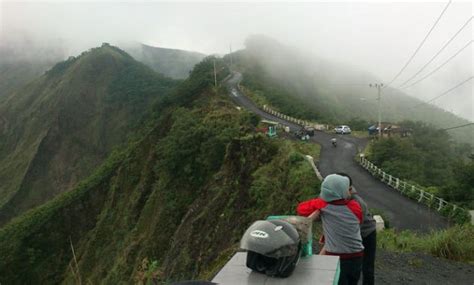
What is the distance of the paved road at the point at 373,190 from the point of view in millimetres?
14680

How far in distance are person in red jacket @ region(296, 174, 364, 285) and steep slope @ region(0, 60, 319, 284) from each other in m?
1.76

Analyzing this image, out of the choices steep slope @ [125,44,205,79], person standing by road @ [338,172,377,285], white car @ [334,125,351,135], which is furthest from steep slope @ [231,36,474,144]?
steep slope @ [125,44,205,79]

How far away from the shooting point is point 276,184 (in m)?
17.2

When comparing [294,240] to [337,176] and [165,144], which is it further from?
[165,144]

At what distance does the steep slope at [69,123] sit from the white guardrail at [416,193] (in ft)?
187

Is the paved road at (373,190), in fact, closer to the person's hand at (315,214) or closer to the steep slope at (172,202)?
the steep slope at (172,202)

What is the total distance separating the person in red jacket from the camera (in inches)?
168

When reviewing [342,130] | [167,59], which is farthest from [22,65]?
[342,130]

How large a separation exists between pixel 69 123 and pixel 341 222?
309ft

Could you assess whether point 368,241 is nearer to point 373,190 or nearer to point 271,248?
point 271,248

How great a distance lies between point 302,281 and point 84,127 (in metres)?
94.8

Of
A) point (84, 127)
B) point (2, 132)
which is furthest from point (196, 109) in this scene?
point (2, 132)

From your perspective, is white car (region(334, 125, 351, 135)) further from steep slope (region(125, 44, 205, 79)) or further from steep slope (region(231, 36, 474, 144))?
steep slope (region(125, 44, 205, 79))

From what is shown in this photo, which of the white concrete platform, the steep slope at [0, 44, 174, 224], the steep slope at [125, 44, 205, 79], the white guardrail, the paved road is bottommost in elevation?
the steep slope at [0, 44, 174, 224]
